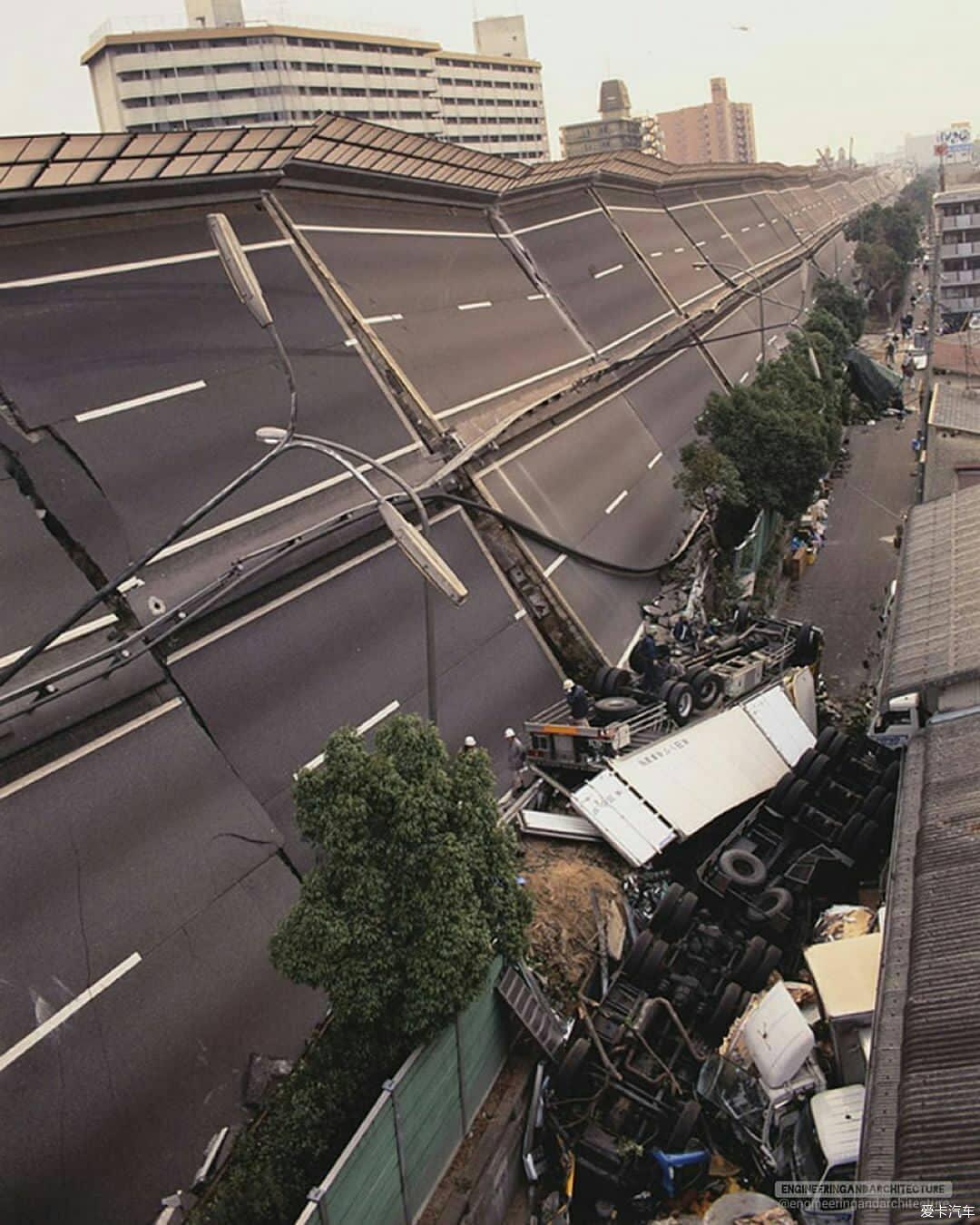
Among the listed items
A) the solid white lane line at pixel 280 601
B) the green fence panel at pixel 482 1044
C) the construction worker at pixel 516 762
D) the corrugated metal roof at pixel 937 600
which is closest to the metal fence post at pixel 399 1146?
the green fence panel at pixel 482 1044

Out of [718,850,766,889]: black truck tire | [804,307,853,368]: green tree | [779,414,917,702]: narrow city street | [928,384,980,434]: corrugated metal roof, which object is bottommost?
[779,414,917,702]: narrow city street

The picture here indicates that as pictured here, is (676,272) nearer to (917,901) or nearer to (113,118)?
(917,901)

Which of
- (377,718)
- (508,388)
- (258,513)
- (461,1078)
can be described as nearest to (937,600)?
(377,718)

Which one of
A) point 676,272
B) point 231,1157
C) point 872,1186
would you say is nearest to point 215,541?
point 231,1157

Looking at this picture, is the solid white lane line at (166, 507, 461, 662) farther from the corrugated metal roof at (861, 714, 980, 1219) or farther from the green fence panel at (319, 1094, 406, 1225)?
the corrugated metal roof at (861, 714, 980, 1219)

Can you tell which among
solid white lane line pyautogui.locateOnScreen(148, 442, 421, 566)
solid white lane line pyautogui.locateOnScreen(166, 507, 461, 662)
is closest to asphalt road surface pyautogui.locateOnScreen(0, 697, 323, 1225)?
solid white lane line pyautogui.locateOnScreen(166, 507, 461, 662)
